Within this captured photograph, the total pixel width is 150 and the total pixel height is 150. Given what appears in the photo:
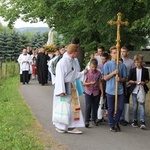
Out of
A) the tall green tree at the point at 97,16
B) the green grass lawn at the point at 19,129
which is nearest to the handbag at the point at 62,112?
the green grass lawn at the point at 19,129

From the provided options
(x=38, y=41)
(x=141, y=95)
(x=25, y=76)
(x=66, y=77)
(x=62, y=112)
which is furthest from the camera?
(x=38, y=41)

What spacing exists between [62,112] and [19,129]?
1060 mm

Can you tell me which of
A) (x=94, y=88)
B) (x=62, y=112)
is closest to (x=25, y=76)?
(x=94, y=88)

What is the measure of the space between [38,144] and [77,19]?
1297 cm

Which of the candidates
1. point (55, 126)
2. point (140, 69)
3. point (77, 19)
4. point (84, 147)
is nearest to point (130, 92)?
point (140, 69)

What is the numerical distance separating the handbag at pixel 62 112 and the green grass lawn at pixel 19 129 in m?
0.46

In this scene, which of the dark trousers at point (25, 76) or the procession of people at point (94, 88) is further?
the dark trousers at point (25, 76)

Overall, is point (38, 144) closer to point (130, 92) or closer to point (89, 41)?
point (130, 92)

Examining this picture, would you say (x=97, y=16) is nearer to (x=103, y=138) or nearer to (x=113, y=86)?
(x=113, y=86)

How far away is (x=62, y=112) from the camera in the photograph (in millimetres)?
8547

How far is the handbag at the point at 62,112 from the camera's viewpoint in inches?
336

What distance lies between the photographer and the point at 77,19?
1992 centimetres

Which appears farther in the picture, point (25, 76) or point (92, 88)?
point (25, 76)

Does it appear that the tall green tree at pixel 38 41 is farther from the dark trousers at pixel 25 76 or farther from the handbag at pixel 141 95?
the handbag at pixel 141 95
